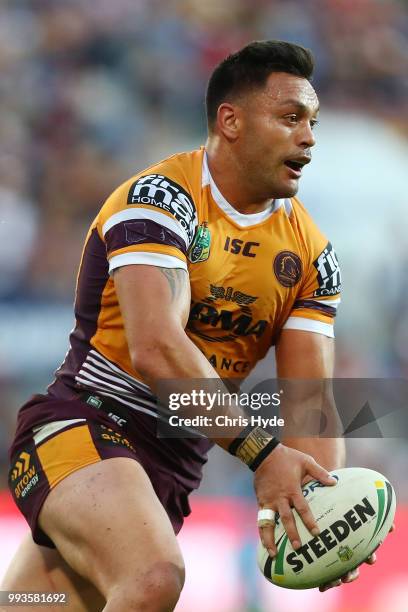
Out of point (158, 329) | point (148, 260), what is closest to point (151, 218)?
point (148, 260)

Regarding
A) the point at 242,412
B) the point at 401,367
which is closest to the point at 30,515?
the point at 242,412

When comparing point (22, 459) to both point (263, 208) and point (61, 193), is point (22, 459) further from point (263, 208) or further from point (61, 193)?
point (61, 193)

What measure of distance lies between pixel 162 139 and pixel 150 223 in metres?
5.65

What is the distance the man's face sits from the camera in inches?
150

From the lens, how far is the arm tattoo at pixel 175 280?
3461mm

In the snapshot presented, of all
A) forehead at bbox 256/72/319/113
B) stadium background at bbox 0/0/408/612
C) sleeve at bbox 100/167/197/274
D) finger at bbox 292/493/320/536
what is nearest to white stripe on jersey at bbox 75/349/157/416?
sleeve at bbox 100/167/197/274

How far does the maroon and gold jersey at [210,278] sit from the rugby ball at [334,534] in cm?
79

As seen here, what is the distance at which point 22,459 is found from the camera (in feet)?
12.3

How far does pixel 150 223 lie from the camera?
3.56 metres

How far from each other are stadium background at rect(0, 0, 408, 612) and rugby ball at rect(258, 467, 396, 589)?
→ 3760mm

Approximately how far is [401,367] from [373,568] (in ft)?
9.46

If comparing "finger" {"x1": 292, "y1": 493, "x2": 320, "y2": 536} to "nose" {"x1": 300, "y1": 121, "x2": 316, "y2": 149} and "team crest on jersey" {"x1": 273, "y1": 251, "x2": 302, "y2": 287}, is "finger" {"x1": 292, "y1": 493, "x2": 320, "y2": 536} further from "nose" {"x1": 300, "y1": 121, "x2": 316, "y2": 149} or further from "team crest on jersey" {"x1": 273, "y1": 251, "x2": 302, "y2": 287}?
"nose" {"x1": 300, "y1": 121, "x2": 316, "y2": 149}

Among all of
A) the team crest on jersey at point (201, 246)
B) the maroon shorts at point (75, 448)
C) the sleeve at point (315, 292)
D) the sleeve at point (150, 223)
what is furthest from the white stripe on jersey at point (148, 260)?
the sleeve at point (315, 292)

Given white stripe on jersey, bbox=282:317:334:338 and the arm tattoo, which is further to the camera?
white stripe on jersey, bbox=282:317:334:338
